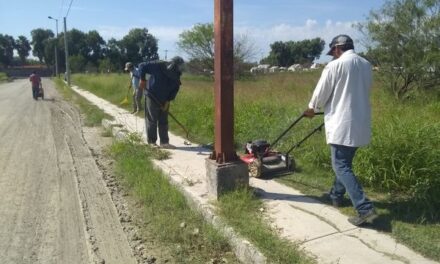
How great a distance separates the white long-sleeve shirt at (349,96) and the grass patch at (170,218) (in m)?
1.51

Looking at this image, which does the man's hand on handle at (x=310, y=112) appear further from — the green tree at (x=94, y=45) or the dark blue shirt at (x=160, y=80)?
the green tree at (x=94, y=45)

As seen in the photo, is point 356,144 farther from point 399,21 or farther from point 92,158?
point 399,21

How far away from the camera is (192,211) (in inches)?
201

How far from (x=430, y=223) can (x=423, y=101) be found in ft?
28.0

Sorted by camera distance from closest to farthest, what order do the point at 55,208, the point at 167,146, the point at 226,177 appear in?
the point at 226,177
the point at 55,208
the point at 167,146

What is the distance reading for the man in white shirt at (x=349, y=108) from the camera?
4215 millimetres

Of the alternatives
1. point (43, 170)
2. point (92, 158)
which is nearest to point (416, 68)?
point (92, 158)

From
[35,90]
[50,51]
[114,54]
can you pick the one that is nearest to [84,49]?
[50,51]

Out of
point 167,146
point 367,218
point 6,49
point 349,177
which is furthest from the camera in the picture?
point 6,49

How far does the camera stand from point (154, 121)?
8.51 metres

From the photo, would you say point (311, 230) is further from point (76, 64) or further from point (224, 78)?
point (76, 64)

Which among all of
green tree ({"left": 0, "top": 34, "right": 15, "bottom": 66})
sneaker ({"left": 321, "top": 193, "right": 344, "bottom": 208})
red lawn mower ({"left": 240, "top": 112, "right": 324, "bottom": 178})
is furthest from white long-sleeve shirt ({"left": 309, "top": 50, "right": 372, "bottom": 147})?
green tree ({"left": 0, "top": 34, "right": 15, "bottom": 66})

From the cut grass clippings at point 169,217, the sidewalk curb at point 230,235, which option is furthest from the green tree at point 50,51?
the sidewalk curb at point 230,235

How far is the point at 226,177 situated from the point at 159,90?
3.73m
